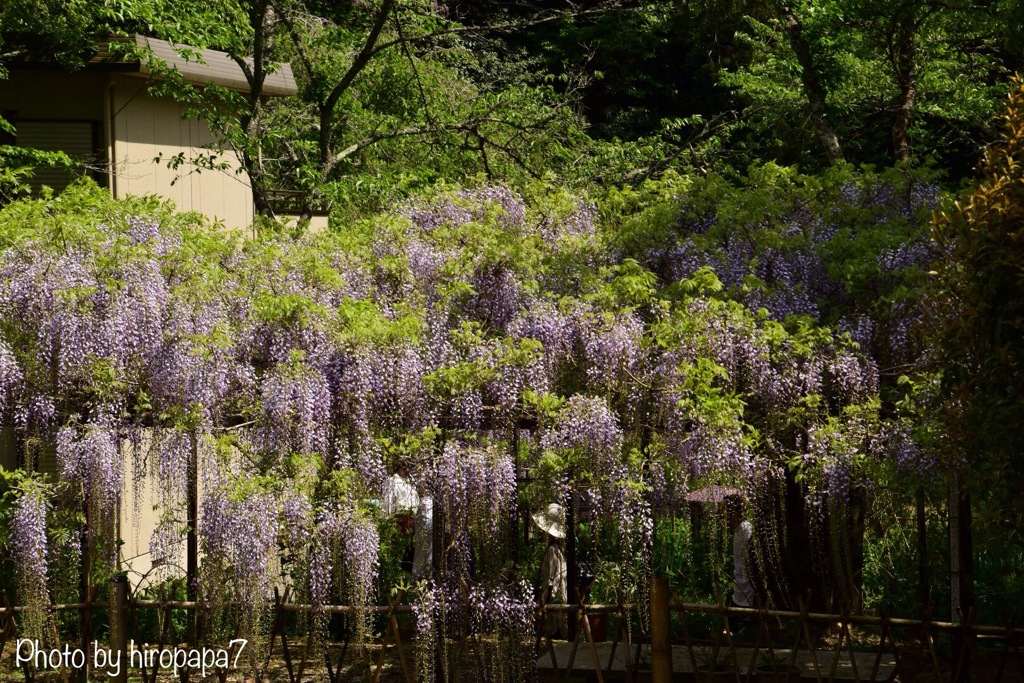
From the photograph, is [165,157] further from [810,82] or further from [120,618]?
[810,82]

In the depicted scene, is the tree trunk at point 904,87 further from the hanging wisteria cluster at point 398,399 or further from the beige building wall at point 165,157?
the beige building wall at point 165,157

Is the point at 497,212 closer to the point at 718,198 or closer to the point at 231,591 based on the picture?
the point at 718,198

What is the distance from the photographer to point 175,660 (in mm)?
7406

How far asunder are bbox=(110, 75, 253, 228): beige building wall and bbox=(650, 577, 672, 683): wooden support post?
7210 mm

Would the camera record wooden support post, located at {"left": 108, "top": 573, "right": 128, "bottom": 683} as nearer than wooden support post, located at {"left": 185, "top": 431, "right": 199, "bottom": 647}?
Yes

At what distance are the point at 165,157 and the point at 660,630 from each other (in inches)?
336

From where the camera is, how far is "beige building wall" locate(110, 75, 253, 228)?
12.2m

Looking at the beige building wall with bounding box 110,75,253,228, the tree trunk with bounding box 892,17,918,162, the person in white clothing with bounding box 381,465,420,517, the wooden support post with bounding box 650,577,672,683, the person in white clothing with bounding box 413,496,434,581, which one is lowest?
the wooden support post with bounding box 650,577,672,683

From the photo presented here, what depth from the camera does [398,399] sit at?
300 inches

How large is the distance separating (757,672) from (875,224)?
3897 mm

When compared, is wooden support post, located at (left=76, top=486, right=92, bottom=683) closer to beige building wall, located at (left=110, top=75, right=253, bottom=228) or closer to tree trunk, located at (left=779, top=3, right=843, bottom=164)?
beige building wall, located at (left=110, top=75, right=253, bottom=228)

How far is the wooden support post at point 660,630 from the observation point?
6.78 meters

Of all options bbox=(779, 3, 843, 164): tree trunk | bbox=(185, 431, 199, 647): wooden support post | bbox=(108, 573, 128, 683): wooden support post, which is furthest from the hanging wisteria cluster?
bbox=(779, 3, 843, 164): tree trunk

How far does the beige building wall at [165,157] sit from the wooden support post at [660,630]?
23.7 ft
